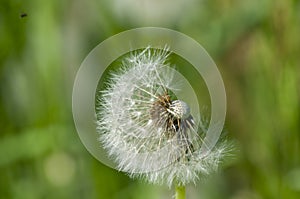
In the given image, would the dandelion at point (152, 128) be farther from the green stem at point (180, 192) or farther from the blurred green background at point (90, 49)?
the blurred green background at point (90, 49)

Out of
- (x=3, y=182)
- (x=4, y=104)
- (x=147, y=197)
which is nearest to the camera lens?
(x=147, y=197)

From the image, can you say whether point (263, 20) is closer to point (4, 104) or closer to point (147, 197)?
point (147, 197)

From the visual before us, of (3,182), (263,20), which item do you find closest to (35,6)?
(3,182)

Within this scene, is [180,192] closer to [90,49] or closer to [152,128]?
[152,128]

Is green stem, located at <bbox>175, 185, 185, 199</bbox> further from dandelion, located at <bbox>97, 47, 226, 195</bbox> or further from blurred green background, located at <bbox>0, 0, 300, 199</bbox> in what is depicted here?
blurred green background, located at <bbox>0, 0, 300, 199</bbox>

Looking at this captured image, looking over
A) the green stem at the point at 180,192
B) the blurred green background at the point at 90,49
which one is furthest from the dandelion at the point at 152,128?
the blurred green background at the point at 90,49
